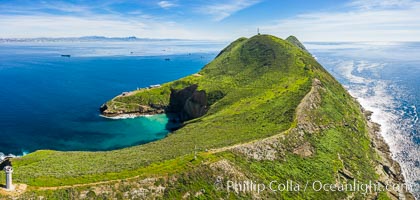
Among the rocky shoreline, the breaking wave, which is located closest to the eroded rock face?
the rocky shoreline

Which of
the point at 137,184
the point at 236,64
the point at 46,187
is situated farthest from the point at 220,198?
the point at 236,64

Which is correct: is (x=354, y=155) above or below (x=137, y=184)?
below

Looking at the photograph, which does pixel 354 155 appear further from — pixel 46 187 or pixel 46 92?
pixel 46 92

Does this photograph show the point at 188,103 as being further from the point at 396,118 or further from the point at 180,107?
the point at 396,118

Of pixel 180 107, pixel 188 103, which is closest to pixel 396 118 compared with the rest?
pixel 188 103

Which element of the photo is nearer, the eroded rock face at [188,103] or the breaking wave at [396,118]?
the breaking wave at [396,118]

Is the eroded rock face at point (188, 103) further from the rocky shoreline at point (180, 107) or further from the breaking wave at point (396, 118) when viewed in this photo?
the breaking wave at point (396, 118)

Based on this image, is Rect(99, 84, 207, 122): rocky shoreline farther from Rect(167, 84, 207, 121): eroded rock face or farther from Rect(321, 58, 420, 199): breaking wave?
Rect(321, 58, 420, 199): breaking wave

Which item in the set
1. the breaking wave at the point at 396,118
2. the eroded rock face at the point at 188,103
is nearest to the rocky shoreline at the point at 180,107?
the eroded rock face at the point at 188,103
